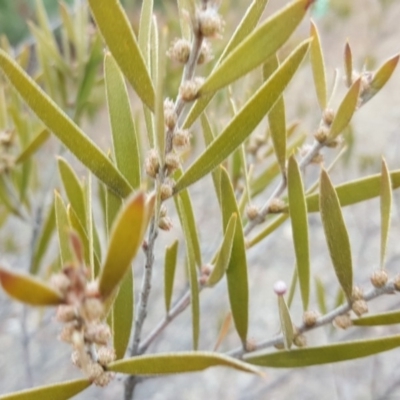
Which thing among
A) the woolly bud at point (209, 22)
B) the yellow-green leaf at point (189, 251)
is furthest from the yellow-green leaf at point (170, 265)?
the woolly bud at point (209, 22)

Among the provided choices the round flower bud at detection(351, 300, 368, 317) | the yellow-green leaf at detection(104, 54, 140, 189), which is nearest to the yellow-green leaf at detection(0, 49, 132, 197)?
the yellow-green leaf at detection(104, 54, 140, 189)

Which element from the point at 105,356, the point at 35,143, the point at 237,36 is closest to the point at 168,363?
the point at 105,356

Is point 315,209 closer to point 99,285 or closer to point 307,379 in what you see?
point 99,285

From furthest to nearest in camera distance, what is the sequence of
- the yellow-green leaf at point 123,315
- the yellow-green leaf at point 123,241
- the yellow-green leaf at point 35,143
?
1. the yellow-green leaf at point 35,143
2. the yellow-green leaf at point 123,315
3. the yellow-green leaf at point 123,241

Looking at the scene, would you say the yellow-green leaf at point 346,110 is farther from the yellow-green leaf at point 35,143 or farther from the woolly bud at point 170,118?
the yellow-green leaf at point 35,143

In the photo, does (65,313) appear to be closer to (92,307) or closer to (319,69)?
(92,307)
